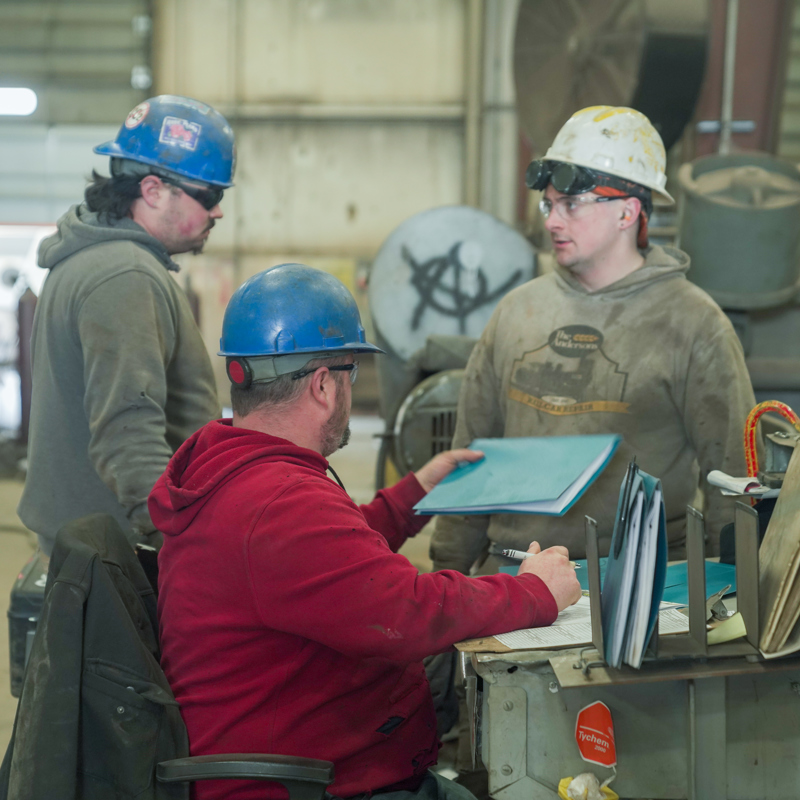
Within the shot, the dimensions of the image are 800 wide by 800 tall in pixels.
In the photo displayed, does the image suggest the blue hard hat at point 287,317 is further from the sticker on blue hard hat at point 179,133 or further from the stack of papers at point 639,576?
the sticker on blue hard hat at point 179,133

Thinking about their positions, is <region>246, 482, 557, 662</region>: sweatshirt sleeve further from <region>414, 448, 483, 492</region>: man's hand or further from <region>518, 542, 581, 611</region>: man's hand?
<region>414, 448, 483, 492</region>: man's hand

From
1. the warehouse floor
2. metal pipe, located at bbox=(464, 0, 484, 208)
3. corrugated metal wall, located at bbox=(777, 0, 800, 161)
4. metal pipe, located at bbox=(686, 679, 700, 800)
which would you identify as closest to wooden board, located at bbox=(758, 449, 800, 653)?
metal pipe, located at bbox=(686, 679, 700, 800)

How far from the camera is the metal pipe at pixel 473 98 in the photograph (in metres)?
7.50

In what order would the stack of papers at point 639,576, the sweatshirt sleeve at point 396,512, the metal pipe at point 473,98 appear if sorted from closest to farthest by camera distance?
the stack of papers at point 639,576 → the sweatshirt sleeve at point 396,512 → the metal pipe at point 473,98

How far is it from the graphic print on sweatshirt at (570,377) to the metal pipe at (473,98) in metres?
5.79

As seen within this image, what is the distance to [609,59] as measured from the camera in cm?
395

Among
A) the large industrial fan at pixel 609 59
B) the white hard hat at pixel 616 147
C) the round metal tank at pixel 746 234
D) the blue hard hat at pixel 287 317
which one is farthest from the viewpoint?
the large industrial fan at pixel 609 59

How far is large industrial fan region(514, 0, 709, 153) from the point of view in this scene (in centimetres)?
377

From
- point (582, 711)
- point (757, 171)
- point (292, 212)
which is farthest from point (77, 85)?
point (582, 711)

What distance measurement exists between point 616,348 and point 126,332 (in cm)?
104

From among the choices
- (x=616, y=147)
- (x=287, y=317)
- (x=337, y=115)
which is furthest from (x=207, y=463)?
(x=337, y=115)

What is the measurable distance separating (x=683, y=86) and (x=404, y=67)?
4.35 meters

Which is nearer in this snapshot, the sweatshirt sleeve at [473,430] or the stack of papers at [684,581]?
the stack of papers at [684,581]

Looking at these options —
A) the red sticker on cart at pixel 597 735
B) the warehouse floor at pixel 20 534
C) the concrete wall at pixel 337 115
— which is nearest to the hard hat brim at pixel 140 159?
the red sticker on cart at pixel 597 735
